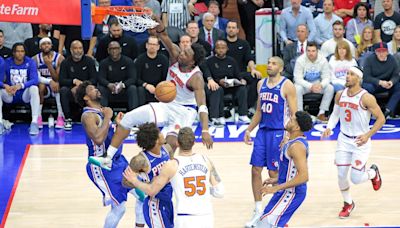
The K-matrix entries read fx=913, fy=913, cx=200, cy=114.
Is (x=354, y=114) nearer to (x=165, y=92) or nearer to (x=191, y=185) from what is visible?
(x=165, y=92)

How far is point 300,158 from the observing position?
9.37m

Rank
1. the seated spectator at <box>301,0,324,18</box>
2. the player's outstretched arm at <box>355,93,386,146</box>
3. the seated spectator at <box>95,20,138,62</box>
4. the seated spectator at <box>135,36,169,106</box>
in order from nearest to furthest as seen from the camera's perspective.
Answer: the player's outstretched arm at <box>355,93,386,146</box> < the seated spectator at <box>135,36,169,106</box> < the seated spectator at <box>95,20,138,62</box> < the seated spectator at <box>301,0,324,18</box>

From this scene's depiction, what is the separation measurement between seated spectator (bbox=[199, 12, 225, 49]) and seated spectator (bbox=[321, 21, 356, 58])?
6.60 feet

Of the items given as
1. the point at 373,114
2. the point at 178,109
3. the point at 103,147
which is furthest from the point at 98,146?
the point at 373,114

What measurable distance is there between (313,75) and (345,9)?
9.13ft

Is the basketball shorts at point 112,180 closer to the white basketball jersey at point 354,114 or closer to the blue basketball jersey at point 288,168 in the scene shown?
the blue basketball jersey at point 288,168

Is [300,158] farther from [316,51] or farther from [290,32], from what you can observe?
[290,32]

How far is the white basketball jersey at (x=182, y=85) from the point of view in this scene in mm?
11234

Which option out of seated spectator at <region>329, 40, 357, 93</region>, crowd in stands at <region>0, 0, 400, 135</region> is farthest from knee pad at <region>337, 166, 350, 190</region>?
seated spectator at <region>329, 40, 357, 93</region>

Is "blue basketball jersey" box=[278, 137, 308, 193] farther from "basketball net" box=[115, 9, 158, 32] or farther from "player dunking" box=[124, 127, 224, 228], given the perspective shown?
"basketball net" box=[115, 9, 158, 32]

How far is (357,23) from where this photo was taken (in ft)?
60.7

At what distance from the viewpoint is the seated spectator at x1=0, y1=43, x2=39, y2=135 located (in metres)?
16.6

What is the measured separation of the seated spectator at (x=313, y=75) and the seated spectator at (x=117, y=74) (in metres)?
3.05

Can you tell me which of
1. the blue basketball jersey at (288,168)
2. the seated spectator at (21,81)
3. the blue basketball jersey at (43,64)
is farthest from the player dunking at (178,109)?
the blue basketball jersey at (43,64)
